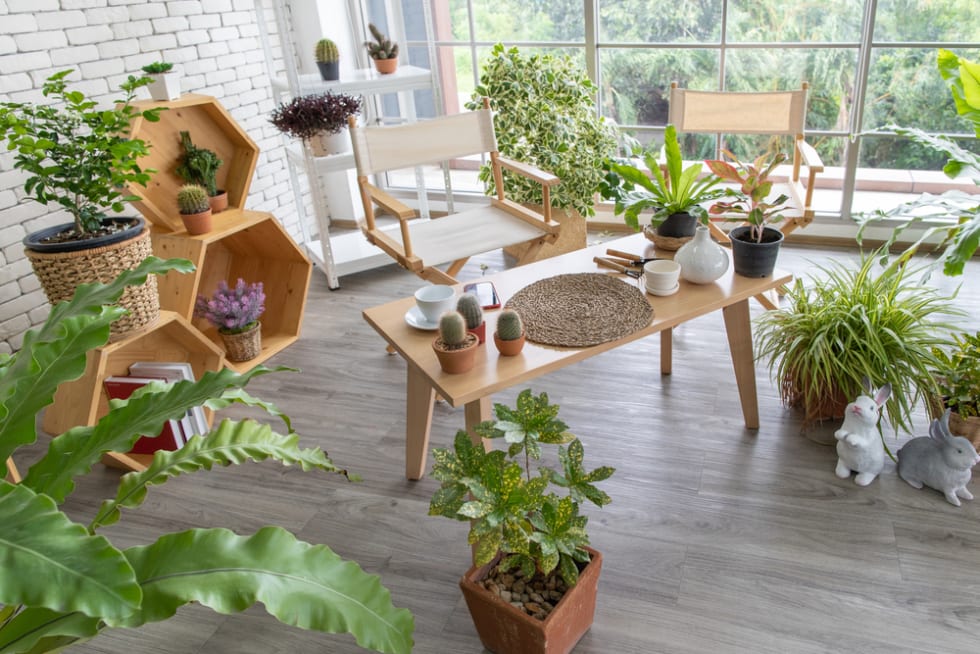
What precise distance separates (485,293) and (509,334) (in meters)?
0.41

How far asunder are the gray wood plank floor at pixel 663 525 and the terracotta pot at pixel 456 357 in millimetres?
551

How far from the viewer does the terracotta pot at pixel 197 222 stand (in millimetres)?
2768

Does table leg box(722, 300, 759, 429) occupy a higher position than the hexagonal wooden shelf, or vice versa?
the hexagonal wooden shelf

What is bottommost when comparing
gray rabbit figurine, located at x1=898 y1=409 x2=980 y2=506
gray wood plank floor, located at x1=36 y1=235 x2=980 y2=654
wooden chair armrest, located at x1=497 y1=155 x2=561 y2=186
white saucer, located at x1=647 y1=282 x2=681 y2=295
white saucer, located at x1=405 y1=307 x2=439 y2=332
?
gray wood plank floor, located at x1=36 y1=235 x2=980 y2=654

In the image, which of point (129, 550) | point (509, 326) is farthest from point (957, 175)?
point (129, 550)

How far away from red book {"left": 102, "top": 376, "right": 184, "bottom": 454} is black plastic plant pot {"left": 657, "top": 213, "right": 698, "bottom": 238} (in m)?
1.73

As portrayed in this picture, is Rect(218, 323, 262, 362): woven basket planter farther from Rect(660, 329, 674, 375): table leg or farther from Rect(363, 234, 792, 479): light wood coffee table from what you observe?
Rect(660, 329, 674, 375): table leg

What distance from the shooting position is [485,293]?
89.0 inches

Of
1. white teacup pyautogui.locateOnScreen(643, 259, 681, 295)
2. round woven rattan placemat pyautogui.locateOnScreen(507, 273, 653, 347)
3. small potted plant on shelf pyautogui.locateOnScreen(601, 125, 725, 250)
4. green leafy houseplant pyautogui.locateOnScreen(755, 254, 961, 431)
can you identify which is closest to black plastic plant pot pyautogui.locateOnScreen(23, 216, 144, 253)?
round woven rattan placemat pyautogui.locateOnScreen(507, 273, 653, 347)

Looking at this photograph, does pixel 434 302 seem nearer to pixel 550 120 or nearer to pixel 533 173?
pixel 533 173

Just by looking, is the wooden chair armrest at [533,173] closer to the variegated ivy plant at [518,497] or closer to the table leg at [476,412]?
the table leg at [476,412]

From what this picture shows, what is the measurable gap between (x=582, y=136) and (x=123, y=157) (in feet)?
6.85

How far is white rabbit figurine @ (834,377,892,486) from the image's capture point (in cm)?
208

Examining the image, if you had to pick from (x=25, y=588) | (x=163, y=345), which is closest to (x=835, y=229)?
(x=163, y=345)
